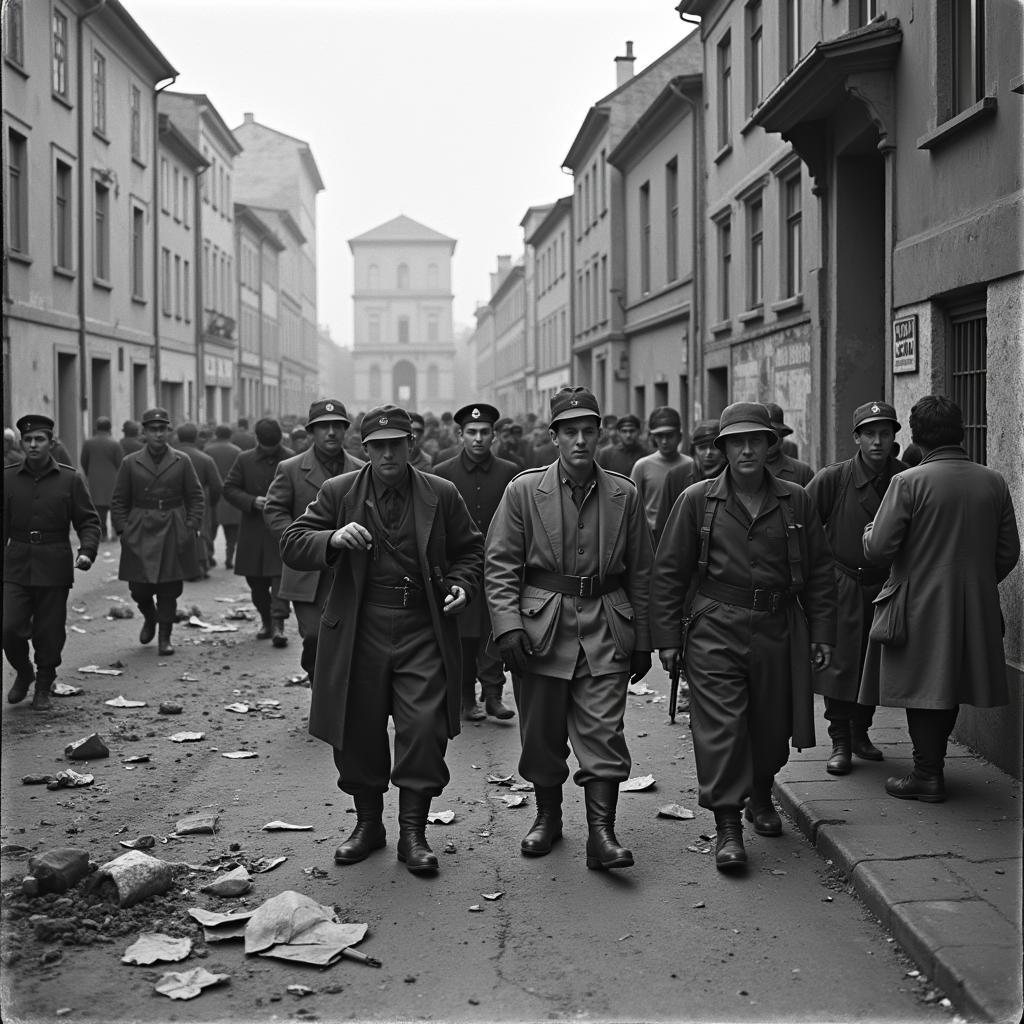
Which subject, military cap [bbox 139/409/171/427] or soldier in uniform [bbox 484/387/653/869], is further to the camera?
military cap [bbox 139/409/171/427]

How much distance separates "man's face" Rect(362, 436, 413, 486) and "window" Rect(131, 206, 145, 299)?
1024 inches

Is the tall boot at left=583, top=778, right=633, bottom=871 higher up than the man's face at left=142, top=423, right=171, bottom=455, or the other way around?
the man's face at left=142, top=423, right=171, bottom=455

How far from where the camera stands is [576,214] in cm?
4203

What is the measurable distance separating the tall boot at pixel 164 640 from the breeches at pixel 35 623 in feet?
7.39

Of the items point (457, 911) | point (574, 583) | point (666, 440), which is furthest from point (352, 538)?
point (666, 440)

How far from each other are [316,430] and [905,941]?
594cm

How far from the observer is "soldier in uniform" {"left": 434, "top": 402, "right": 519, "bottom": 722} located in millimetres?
9234

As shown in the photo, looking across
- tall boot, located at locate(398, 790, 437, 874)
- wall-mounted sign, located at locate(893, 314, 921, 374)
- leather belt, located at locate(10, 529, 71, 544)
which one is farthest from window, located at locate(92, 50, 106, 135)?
tall boot, located at locate(398, 790, 437, 874)

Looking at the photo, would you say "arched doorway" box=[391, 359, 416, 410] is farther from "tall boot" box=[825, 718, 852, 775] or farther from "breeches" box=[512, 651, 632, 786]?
"breeches" box=[512, 651, 632, 786]

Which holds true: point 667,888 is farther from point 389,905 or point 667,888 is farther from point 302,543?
point 302,543

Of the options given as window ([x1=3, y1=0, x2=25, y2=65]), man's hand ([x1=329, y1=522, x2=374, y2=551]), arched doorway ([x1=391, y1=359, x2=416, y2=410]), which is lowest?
man's hand ([x1=329, y1=522, x2=374, y2=551])

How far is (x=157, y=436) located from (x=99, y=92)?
1769 centimetres

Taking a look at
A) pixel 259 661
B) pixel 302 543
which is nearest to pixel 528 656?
pixel 302 543

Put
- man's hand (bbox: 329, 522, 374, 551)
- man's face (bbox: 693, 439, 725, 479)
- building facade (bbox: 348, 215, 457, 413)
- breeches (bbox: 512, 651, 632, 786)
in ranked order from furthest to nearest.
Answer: building facade (bbox: 348, 215, 457, 413)
man's face (bbox: 693, 439, 725, 479)
breeches (bbox: 512, 651, 632, 786)
man's hand (bbox: 329, 522, 374, 551)
